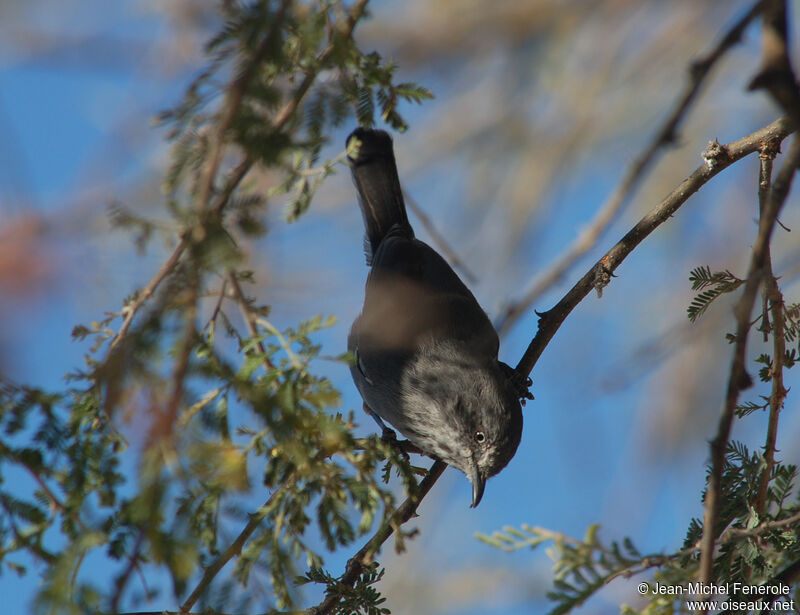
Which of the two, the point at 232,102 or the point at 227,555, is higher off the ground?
the point at 232,102

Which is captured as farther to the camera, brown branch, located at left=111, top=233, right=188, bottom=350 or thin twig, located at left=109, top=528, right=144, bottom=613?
brown branch, located at left=111, top=233, right=188, bottom=350

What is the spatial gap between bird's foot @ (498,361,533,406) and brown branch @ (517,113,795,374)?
307 millimetres

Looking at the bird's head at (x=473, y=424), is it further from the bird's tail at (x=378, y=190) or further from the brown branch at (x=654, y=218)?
the bird's tail at (x=378, y=190)

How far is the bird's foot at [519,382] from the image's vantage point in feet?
12.1

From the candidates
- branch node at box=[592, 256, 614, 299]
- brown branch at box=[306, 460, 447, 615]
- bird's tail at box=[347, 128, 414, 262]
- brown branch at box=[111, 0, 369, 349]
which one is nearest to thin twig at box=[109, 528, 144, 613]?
brown branch at box=[111, 0, 369, 349]

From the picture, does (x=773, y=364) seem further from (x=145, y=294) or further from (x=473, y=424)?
(x=145, y=294)

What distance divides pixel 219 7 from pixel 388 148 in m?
2.55

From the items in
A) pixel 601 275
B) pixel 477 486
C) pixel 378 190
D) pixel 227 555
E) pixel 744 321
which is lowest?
pixel 227 555

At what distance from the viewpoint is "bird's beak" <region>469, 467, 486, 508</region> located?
3.54 m

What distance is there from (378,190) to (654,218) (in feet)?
6.70

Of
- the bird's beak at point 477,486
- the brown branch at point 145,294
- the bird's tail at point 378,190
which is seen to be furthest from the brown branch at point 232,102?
the bird's tail at point 378,190

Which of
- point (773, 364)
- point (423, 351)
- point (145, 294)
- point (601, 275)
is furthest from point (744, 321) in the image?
point (423, 351)

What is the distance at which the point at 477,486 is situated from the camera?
3.55m

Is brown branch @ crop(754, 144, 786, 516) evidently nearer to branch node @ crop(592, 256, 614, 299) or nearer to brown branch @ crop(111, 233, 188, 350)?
branch node @ crop(592, 256, 614, 299)
